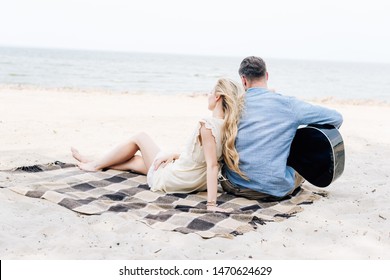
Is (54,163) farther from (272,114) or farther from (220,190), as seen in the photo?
(272,114)

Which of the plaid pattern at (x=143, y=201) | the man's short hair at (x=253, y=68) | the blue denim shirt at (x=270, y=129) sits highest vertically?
the man's short hair at (x=253, y=68)

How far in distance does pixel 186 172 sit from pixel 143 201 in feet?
1.58

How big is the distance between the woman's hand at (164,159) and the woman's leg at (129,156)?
6.8 inches

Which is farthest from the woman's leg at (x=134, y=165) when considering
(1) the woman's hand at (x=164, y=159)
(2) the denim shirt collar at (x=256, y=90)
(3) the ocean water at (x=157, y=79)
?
(3) the ocean water at (x=157, y=79)

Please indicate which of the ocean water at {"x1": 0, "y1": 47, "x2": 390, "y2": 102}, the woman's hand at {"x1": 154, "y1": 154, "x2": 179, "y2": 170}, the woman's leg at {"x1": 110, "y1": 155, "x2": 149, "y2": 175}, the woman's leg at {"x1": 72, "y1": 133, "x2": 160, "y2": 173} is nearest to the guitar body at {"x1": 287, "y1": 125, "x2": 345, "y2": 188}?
the woman's hand at {"x1": 154, "y1": 154, "x2": 179, "y2": 170}

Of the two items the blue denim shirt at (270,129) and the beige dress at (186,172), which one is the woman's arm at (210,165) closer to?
the beige dress at (186,172)

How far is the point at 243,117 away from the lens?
14.4 feet

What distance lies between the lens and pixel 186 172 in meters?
4.58

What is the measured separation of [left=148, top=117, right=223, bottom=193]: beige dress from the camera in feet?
14.5

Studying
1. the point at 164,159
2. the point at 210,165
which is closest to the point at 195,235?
the point at 210,165

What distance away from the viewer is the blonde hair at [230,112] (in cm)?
430

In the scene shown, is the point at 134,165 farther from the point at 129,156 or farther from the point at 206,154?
the point at 206,154

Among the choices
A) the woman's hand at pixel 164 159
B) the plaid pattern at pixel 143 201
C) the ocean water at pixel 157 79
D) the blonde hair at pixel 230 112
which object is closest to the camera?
the plaid pattern at pixel 143 201

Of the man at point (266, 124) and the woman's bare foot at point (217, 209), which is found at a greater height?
the man at point (266, 124)
